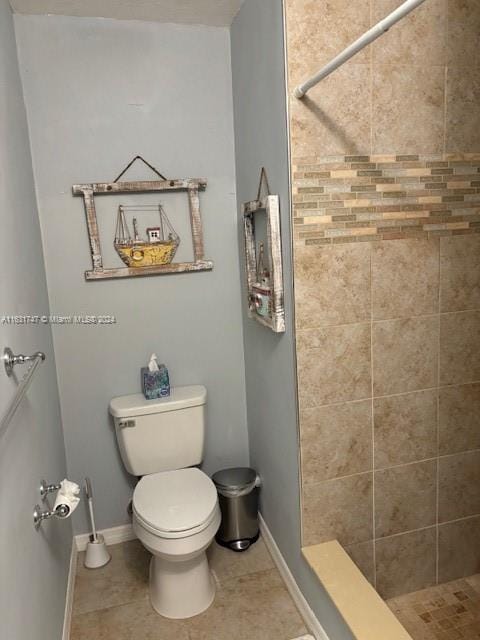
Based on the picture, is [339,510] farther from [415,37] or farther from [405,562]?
[415,37]

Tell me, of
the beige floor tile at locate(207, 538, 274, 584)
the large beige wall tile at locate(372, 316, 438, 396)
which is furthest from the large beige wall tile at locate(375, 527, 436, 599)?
the large beige wall tile at locate(372, 316, 438, 396)

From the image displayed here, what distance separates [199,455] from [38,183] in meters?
1.39

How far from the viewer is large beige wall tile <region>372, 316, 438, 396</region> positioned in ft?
5.93

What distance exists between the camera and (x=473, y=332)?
1883mm

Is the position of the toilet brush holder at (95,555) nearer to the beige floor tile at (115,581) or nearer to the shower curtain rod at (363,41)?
the beige floor tile at (115,581)

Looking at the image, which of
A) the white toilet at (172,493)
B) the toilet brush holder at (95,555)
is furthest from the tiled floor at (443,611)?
the toilet brush holder at (95,555)

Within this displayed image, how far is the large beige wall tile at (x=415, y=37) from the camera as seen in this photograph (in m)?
1.64

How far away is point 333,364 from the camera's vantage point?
178 cm

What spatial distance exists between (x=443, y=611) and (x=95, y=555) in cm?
148

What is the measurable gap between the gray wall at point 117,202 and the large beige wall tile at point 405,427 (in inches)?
31.7

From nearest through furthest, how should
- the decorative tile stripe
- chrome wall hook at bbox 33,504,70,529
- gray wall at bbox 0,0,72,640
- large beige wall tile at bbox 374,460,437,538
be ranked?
gray wall at bbox 0,0,72,640, chrome wall hook at bbox 33,504,70,529, the decorative tile stripe, large beige wall tile at bbox 374,460,437,538

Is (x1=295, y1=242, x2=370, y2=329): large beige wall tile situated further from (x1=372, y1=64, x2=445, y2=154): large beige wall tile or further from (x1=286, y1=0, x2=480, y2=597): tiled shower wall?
(x1=372, y1=64, x2=445, y2=154): large beige wall tile

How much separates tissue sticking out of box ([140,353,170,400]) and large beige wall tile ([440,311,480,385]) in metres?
1.17

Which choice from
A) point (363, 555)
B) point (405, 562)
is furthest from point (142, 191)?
point (405, 562)
